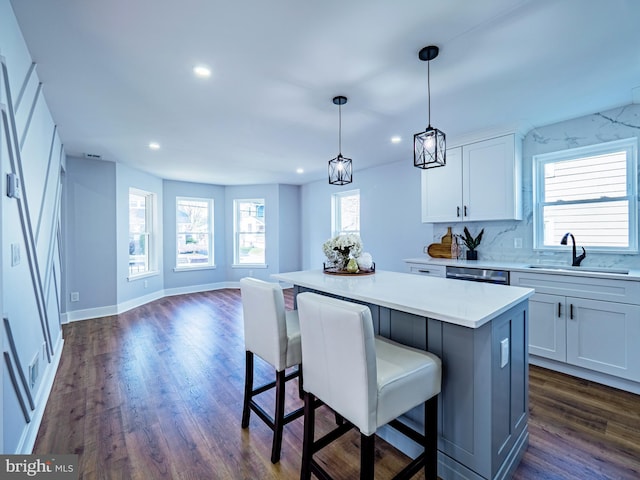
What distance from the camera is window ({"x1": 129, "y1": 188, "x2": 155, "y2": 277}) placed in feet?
18.0

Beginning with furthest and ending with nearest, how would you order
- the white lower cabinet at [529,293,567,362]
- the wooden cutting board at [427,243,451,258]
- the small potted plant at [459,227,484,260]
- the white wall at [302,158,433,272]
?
the white wall at [302,158,433,272] → the wooden cutting board at [427,243,451,258] → the small potted plant at [459,227,484,260] → the white lower cabinet at [529,293,567,362]

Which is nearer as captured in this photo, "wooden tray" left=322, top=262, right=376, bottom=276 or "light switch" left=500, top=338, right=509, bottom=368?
"light switch" left=500, top=338, right=509, bottom=368

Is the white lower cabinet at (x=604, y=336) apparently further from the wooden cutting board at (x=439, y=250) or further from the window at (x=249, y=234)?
the window at (x=249, y=234)

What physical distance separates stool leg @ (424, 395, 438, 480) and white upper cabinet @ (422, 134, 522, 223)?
8.61 ft

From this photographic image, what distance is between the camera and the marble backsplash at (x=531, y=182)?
2.86 meters

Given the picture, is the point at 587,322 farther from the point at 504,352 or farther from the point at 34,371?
the point at 34,371

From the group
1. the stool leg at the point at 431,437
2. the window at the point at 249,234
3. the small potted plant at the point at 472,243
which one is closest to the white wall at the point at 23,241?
the stool leg at the point at 431,437

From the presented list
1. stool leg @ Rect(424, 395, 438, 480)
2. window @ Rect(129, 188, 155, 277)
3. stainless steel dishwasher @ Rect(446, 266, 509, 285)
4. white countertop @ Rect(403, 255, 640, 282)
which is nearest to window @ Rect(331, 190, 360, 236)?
white countertop @ Rect(403, 255, 640, 282)

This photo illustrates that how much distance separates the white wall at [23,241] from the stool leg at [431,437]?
2.10 m

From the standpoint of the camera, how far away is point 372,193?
17.4 ft

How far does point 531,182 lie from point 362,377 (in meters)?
3.34

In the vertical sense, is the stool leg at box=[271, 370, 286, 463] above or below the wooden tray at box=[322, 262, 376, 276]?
below

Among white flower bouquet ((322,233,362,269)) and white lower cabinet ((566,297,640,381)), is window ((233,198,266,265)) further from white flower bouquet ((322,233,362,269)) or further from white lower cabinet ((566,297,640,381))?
white lower cabinet ((566,297,640,381))

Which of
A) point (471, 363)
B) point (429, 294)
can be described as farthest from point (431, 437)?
point (429, 294)
